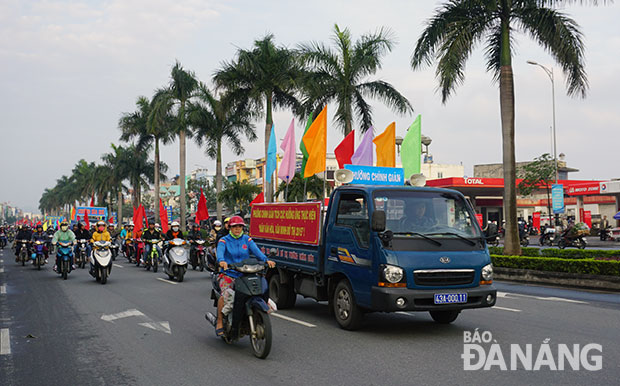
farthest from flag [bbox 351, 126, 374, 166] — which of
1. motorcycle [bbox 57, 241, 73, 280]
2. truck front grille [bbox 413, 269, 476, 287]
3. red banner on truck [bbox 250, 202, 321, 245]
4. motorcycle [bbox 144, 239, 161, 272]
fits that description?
motorcycle [bbox 57, 241, 73, 280]

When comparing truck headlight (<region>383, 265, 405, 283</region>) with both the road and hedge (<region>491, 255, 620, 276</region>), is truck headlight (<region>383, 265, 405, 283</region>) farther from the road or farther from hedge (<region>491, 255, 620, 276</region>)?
hedge (<region>491, 255, 620, 276</region>)

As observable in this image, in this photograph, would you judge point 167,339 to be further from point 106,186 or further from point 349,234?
point 106,186

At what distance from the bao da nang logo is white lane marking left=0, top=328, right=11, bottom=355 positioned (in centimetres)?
576

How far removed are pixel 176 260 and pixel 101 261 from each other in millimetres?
1990

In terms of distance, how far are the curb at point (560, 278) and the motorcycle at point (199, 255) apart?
9.44 meters

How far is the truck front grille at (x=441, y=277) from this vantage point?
26.0 feet

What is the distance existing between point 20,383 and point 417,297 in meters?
4.71

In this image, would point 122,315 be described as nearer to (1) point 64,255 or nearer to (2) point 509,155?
(1) point 64,255

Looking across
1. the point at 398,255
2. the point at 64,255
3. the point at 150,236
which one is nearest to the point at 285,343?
the point at 398,255

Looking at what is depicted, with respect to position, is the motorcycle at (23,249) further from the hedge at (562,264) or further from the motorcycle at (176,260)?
the hedge at (562,264)

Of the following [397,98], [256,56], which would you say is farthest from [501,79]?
[256,56]

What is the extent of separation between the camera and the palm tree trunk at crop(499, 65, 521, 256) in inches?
695

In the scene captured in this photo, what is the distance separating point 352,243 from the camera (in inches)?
343

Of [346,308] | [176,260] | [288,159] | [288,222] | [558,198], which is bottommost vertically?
[346,308]
